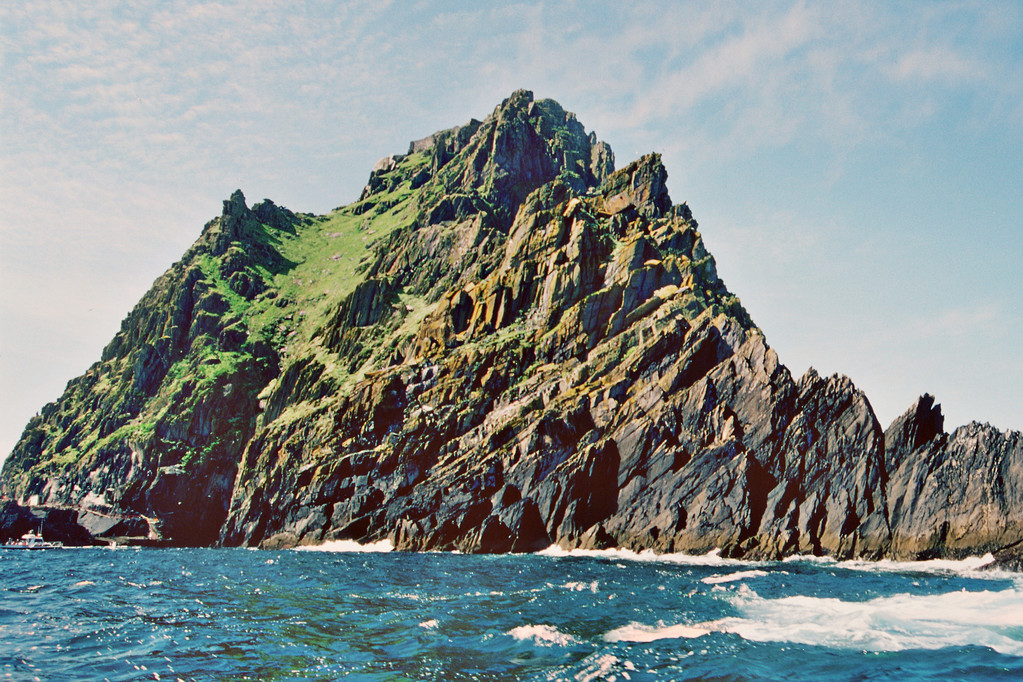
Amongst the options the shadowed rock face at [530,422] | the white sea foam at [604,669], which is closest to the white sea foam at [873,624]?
the white sea foam at [604,669]

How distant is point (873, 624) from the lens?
3097 centimetres

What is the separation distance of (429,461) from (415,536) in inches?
491

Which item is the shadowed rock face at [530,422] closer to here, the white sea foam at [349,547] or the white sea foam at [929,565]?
the white sea foam at [349,547]

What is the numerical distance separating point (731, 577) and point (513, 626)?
2574 centimetres

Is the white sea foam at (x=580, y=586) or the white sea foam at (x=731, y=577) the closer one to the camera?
the white sea foam at (x=580, y=586)

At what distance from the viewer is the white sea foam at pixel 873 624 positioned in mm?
27625

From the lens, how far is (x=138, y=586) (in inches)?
1778

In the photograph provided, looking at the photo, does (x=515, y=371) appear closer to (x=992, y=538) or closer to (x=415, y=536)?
(x=415, y=536)

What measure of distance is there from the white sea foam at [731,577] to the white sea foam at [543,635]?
2044cm

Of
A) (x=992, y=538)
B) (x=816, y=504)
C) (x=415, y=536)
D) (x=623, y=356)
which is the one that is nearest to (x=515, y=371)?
(x=623, y=356)

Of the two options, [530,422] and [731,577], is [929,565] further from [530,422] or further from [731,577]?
[530,422]

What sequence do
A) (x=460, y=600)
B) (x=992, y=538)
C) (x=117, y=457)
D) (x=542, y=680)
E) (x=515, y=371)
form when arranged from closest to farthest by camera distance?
(x=542, y=680) → (x=460, y=600) → (x=992, y=538) → (x=515, y=371) → (x=117, y=457)

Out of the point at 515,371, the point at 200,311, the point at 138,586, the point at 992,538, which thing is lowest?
the point at 138,586

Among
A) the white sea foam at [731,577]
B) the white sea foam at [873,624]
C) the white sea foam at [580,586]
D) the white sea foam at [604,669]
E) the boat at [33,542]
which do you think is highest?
the white sea foam at [873,624]
